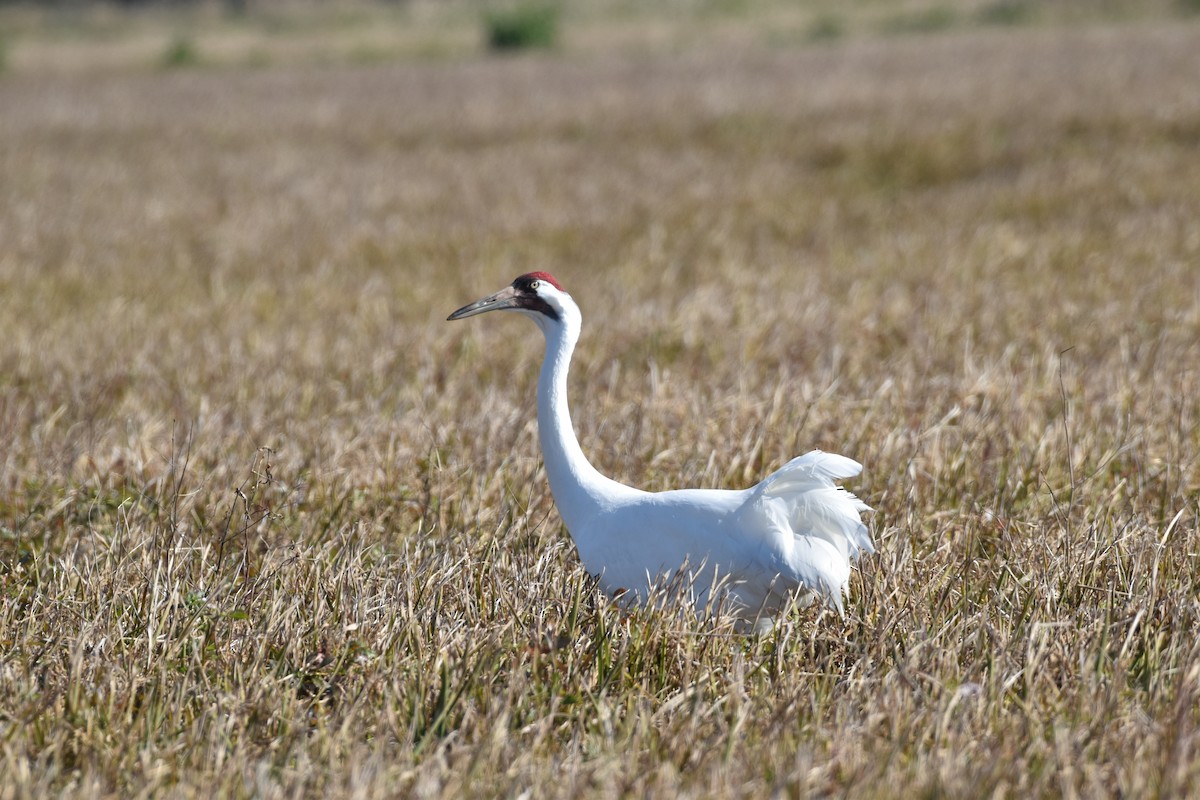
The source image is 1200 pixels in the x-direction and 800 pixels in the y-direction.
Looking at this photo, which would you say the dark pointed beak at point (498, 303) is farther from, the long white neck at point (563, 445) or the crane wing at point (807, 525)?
the crane wing at point (807, 525)

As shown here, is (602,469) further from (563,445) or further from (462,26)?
(462,26)

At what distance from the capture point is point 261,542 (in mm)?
4438

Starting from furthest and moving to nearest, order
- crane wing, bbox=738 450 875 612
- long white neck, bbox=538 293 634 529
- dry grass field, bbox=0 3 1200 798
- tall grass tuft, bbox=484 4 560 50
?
tall grass tuft, bbox=484 4 560 50 < long white neck, bbox=538 293 634 529 < crane wing, bbox=738 450 875 612 < dry grass field, bbox=0 3 1200 798

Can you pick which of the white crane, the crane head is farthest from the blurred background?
the white crane

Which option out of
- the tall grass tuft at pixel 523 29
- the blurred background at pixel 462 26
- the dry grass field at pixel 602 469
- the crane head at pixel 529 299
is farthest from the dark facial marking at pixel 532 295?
the tall grass tuft at pixel 523 29

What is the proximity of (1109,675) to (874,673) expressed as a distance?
59 centimetres

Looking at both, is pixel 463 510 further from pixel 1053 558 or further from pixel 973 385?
pixel 973 385

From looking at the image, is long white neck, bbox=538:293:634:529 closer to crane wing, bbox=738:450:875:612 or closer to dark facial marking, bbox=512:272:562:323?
dark facial marking, bbox=512:272:562:323

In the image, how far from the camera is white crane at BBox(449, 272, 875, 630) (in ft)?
11.6

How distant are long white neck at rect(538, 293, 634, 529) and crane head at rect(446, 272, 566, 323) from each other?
1.7 inches

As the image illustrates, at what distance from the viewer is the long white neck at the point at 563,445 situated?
395cm

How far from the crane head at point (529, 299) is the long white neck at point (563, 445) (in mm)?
44

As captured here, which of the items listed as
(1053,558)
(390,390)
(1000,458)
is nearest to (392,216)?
(390,390)

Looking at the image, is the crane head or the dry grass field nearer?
the dry grass field
